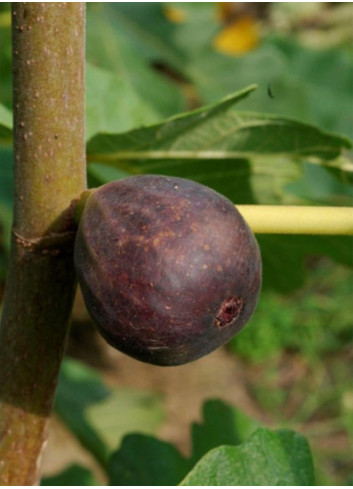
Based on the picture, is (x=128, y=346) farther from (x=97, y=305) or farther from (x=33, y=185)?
(x=33, y=185)

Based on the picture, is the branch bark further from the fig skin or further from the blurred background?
the blurred background

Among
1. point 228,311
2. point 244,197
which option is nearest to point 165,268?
point 228,311

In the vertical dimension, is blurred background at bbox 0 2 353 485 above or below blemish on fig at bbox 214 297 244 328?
below

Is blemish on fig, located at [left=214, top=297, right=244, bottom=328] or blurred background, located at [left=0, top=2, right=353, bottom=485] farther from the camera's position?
blurred background, located at [left=0, top=2, right=353, bottom=485]

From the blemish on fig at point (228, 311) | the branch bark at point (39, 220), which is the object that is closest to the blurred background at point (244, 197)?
the branch bark at point (39, 220)

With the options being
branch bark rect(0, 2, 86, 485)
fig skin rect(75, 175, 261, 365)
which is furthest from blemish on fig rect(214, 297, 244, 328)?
branch bark rect(0, 2, 86, 485)

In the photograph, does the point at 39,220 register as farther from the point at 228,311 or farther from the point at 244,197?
the point at 244,197

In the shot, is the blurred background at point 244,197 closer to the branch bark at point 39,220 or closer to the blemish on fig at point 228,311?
the branch bark at point 39,220
